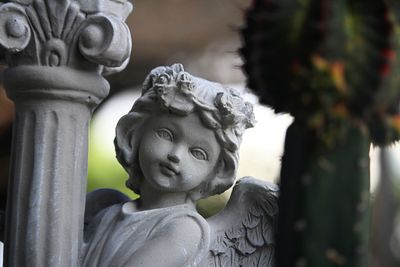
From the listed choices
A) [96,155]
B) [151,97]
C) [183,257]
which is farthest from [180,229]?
[96,155]

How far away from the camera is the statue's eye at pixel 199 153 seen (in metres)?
6.06

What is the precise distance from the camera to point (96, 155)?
1744 cm

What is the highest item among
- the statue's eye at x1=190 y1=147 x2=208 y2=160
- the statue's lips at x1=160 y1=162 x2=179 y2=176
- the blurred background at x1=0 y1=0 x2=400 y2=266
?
the blurred background at x1=0 y1=0 x2=400 y2=266

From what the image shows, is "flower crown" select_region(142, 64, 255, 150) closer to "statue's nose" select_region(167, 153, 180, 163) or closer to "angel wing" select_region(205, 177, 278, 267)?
"statue's nose" select_region(167, 153, 180, 163)

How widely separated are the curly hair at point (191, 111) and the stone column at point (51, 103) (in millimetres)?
219

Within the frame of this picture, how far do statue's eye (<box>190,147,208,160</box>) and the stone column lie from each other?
506 mm

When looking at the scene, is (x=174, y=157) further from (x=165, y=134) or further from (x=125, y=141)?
(x=125, y=141)

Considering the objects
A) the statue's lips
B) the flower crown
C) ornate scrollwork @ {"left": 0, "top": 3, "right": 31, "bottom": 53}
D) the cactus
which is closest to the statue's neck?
the statue's lips

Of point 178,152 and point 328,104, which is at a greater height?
point 178,152

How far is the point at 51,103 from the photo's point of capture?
5992 mm

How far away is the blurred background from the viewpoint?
1705cm

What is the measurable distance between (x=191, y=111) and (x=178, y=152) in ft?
0.62

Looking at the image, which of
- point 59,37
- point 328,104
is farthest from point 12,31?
point 328,104

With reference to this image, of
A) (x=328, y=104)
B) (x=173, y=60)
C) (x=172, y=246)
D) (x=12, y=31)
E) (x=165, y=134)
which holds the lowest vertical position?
(x=172, y=246)
